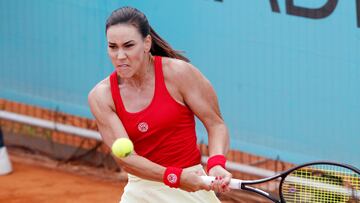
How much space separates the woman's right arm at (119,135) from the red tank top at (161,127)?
42mm

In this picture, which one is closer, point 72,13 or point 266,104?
point 266,104

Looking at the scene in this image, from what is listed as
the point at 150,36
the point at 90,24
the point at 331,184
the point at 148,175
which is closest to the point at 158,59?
the point at 150,36

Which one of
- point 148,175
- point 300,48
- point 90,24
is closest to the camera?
point 148,175

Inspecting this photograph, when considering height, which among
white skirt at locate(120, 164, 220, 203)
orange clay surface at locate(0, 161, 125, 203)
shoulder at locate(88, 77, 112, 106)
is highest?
shoulder at locate(88, 77, 112, 106)

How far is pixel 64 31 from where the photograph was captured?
725cm

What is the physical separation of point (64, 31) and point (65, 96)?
1.56 feet

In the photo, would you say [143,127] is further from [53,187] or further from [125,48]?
[53,187]

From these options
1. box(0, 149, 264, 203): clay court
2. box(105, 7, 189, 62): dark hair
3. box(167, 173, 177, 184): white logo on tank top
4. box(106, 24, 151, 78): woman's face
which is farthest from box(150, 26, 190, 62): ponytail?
box(0, 149, 264, 203): clay court

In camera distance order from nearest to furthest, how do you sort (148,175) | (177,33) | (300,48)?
(148,175) → (300,48) → (177,33)

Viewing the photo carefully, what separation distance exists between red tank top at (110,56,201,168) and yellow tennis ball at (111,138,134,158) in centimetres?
35

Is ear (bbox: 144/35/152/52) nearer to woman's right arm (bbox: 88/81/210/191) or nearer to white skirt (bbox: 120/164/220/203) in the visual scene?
woman's right arm (bbox: 88/81/210/191)

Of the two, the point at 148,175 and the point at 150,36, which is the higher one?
the point at 150,36

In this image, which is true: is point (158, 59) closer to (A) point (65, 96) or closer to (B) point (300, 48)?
(B) point (300, 48)

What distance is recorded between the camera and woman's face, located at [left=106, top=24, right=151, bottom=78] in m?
4.28
